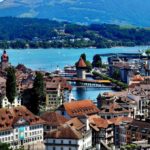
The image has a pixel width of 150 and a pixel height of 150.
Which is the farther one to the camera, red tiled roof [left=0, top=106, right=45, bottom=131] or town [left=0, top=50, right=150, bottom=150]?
red tiled roof [left=0, top=106, right=45, bottom=131]

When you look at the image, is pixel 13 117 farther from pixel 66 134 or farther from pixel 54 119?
pixel 66 134

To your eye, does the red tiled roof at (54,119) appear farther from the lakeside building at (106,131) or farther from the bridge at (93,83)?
the bridge at (93,83)

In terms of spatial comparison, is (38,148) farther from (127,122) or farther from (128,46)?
(128,46)

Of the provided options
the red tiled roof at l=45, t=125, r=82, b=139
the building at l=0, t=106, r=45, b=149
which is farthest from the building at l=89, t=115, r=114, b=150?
the red tiled roof at l=45, t=125, r=82, b=139

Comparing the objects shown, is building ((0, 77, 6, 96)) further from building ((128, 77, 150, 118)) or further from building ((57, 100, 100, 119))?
building ((128, 77, 150, 118))

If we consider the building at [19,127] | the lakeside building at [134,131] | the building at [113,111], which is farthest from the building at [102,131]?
the building at [113,111]

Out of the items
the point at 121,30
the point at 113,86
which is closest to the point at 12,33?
the point at 121,30
